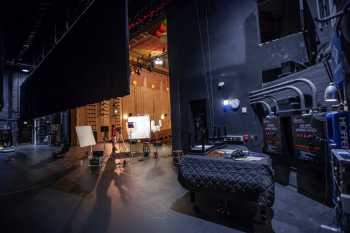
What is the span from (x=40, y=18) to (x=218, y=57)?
6961 millimetres

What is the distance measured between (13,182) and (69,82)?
254 cm

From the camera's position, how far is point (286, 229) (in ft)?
5.77

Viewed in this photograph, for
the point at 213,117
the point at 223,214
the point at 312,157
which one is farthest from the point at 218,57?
the point at 223,214

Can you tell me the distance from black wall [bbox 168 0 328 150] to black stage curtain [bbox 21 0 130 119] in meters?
2.92

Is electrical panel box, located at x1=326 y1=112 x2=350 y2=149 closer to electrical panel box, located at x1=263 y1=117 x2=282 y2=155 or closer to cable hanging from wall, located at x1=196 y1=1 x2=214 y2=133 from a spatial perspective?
electrical panel box, located at x1=263 y1=117 x2=282 y2=155

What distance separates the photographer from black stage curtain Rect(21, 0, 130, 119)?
2.26 metres

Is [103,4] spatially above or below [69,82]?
above

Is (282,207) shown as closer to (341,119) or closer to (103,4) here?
(341,119)

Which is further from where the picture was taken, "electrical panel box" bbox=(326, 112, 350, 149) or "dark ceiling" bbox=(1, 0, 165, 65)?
"dark ceiling" bbox=(1, 0, 165, 65)

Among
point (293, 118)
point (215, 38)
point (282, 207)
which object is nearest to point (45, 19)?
point (215, 38)

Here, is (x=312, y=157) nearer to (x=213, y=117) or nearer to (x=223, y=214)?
(x=223, y=214)

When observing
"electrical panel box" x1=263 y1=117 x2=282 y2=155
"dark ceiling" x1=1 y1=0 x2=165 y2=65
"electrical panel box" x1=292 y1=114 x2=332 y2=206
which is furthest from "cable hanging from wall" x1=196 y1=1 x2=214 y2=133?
"electrical panel box" x1=292 y1=114 x2=332 y2=206

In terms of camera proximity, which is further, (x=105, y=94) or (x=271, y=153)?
(x=271, y=153)

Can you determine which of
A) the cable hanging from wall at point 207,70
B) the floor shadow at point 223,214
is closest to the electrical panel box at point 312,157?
the floor shadow at point 223,214
